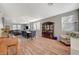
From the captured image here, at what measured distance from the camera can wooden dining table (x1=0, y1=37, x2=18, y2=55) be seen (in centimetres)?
228

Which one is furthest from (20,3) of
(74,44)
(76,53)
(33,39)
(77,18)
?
(76,53)

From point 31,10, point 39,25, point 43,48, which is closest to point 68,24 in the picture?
point 39,25

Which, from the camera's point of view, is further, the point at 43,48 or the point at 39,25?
the point at 39,25

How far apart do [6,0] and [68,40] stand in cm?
145

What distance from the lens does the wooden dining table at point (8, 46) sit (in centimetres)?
228

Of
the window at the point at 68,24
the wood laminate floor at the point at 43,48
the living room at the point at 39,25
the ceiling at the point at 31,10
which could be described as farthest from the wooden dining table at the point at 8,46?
the window at the point at 68,24

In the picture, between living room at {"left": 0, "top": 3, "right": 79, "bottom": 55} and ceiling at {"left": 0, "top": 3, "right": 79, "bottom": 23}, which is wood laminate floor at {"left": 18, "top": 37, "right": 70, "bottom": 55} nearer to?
living room at {"left": 0, "top": 3, "right": 79, "bottom": 55}

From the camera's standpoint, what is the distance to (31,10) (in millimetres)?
2309

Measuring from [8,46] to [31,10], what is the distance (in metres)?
0.86

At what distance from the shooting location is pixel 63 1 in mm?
2256

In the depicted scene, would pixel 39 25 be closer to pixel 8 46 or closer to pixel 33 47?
pixel 33 47

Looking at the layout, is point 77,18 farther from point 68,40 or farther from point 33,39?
point 33,39

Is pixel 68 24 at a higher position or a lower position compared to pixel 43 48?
higher

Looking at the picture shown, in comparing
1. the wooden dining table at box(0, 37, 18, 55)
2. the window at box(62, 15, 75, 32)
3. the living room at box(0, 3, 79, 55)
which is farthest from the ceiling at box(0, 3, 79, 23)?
the wooden dining table at box(0, 37, 18, 55)
